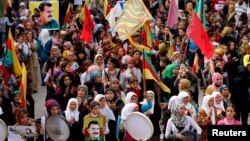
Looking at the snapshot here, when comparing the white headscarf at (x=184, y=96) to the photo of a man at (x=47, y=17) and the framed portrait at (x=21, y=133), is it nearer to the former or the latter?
the framed portrait at (x=21, y=133)

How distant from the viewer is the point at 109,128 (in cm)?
1791

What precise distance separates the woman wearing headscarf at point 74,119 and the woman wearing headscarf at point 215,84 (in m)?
2.27

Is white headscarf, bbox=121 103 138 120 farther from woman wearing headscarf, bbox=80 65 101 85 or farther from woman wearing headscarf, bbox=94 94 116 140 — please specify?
woman wearing headscarf, bbox=80 65 101 85

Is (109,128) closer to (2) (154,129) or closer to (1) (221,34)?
(2) (154,129)

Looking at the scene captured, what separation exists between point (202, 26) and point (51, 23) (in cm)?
637

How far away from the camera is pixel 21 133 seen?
54.7 ft

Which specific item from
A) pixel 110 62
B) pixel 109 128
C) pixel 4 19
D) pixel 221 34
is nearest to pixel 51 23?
pixel 4 19

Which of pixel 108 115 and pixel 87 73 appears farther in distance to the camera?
pixel 87 73

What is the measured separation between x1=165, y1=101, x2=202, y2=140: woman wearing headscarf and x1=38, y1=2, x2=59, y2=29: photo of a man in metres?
9.77

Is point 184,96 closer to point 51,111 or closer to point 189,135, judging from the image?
point 189,135

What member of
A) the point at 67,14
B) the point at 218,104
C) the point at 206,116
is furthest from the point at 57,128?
the point at 67,14

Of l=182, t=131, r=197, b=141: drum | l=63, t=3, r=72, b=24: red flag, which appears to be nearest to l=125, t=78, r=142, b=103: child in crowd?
l=182, t=131, r=197, b=141: drum

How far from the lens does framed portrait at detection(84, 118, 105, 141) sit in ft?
55.7

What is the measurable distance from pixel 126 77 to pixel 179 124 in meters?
3.85
